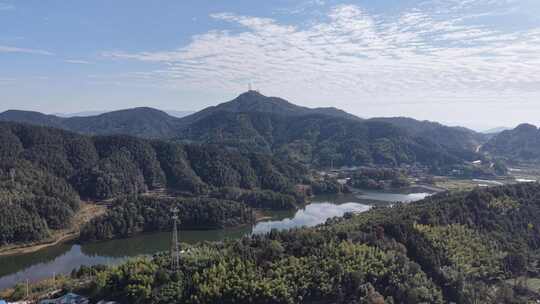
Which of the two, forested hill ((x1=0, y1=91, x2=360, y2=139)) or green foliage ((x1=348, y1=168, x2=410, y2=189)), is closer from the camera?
green foliage ((x1=348, y1=168, x2=410, y2=189))

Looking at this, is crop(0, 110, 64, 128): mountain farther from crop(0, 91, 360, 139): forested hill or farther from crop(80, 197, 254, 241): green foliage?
crop(80, 197, 254, 241): green foliage

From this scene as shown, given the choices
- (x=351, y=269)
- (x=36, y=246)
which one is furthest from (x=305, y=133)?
(x=351, y=269)

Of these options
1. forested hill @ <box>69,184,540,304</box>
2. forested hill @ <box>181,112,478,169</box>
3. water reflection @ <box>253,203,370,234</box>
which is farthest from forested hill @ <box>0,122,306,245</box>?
forested hill @ <box>181,112,478,169</box>

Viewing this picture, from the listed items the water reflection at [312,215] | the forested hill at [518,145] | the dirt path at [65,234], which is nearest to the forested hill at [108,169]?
the dirt path at [65,234]

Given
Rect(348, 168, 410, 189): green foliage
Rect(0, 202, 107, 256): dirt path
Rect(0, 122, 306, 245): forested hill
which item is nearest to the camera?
Rect(0, 202, 107, 256): dirt path

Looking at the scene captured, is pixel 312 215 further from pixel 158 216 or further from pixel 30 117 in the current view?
pixel 30 117

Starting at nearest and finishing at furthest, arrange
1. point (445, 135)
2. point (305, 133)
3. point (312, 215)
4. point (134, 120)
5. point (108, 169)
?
point (312, 215) → point (108, 169) → point (305, 133) → point (445, 135) → point (134, 120)
